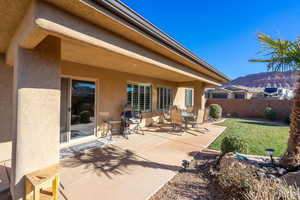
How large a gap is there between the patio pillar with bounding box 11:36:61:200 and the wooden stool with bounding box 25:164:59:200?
0.30ft

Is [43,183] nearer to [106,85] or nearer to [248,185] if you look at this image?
[248,185]

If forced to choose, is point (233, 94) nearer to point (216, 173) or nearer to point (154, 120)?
point (154, 120)

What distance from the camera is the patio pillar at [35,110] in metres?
1.99

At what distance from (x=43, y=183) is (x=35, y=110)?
1.03 meters

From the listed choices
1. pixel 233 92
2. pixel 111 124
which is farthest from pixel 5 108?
pixel 233 92

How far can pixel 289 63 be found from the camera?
9.41 feet

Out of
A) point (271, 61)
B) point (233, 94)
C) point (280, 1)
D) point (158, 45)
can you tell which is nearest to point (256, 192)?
point (271, 61)

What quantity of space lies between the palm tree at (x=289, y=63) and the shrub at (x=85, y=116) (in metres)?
5.70

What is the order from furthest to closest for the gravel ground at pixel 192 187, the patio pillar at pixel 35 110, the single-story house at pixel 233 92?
the single-story house at pixel 233 92 → the gravel ground at pixel 192 187 → the patio pillar at pixel 35 110

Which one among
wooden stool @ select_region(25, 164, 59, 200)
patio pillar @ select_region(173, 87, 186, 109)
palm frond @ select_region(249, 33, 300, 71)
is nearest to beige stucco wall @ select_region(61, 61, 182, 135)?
wooden stool @ select_region(25, 164, 59, 200)

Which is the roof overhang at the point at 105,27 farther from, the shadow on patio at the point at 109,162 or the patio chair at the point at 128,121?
the patio chair at the point at 128,121

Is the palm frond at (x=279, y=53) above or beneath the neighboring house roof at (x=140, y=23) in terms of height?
beneath

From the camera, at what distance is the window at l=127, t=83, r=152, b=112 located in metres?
7.27

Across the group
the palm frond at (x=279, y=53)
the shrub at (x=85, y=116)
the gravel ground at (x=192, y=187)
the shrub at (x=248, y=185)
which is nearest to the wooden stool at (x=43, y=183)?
the gravel ground at (x=192, y=187)
